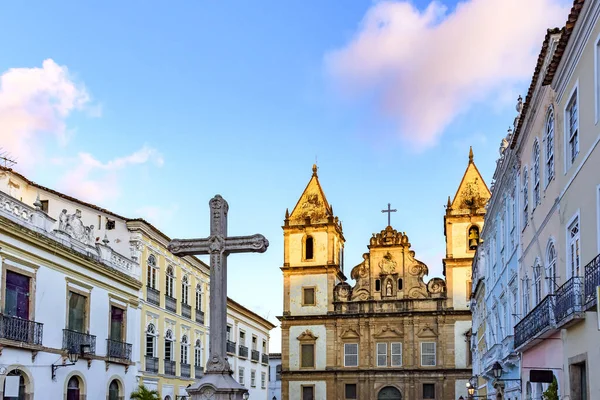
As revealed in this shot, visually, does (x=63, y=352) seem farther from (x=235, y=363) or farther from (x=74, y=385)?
(x=235, y=363)

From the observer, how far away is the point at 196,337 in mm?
40312

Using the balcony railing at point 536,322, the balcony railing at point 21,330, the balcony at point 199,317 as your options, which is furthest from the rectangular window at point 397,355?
the balcony railing at point 536,322

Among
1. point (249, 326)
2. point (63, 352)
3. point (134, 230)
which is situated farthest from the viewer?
point (249, 326)

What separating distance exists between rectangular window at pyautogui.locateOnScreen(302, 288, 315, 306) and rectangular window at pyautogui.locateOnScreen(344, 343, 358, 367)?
3.91 m

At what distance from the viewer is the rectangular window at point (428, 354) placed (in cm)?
5341

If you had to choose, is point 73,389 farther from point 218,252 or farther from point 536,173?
point 536,173

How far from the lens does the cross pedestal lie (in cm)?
1360

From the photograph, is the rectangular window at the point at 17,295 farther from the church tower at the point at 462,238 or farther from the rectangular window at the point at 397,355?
the church tower at the point at 462,238

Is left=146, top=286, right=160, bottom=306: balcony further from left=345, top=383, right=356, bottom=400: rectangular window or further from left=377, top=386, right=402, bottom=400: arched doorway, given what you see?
left=377, top=386, right=402, bottom=400: arched doorway

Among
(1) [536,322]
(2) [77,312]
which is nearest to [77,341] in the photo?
(2) [77,312]

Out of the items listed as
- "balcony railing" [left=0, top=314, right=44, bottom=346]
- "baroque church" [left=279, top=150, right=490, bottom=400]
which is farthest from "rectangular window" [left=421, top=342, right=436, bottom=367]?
"balcony railing" [left=0, top=314, right=44, bottom=346]


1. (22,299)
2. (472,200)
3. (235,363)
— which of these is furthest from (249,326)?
(22,299)

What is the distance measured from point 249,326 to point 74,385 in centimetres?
2637

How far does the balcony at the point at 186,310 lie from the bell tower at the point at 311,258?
18194 millimetres
